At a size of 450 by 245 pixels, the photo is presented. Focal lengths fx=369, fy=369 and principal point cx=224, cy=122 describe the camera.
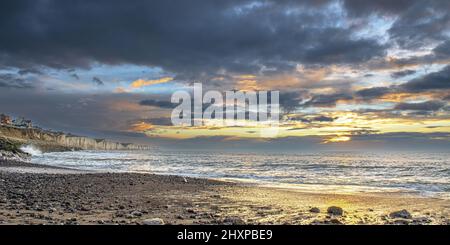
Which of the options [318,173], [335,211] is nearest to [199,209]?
[335,211]

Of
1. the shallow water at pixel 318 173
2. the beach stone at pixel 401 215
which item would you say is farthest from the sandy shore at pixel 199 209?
the shallow water at pixel 318 173

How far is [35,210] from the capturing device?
43.9 ft

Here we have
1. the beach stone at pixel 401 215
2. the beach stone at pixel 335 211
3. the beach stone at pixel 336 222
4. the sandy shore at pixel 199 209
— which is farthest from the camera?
the beach stone at pixel 335 211

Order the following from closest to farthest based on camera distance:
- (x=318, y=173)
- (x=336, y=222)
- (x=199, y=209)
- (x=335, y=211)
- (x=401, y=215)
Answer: (x=336, y=222)
(x=401, y=215)
(x=335, y=211)
(x=199, y=209)
(x=318, y=173)

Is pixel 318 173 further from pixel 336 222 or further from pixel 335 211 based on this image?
pixel 336 222

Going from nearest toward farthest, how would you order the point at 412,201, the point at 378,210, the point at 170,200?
1. the point at 378,210
2. the point at 170,200
3. the point at 412,201

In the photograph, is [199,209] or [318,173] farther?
[318,173]

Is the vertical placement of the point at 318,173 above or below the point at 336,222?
below

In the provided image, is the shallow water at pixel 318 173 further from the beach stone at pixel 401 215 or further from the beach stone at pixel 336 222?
the beach stone at pixel 336 222

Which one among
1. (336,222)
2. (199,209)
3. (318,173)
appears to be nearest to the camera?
(336,222)

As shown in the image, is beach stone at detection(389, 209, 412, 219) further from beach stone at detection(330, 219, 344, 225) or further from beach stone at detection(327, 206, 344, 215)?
beach stone at detection(330, 219, 344, 225)
